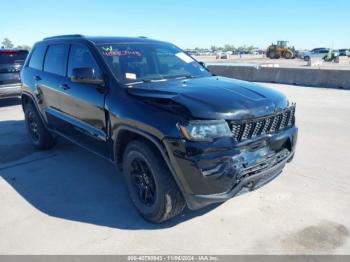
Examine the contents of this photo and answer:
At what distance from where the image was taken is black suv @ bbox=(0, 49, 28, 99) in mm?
9852

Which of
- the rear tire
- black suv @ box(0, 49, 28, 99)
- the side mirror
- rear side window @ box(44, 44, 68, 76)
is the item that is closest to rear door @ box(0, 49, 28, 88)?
A: black suv @ box(0, 49, 28, 99)

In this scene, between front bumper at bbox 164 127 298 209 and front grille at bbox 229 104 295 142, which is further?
front grille at bbox 229 104 295 142

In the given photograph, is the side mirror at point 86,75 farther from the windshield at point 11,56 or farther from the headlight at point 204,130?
the windshield at point 11,56

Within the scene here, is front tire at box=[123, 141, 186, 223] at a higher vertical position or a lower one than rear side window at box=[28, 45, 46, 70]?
lower

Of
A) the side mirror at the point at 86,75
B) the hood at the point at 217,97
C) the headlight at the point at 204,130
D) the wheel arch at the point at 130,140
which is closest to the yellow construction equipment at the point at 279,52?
the hood at the point at 217,97

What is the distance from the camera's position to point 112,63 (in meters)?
3.98

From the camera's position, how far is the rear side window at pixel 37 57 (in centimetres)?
563

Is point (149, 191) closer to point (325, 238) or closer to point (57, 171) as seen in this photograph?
point (325, 238)

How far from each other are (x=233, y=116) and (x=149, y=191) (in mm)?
1227

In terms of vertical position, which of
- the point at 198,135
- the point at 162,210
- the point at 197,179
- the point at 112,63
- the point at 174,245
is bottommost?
the point at 174,245

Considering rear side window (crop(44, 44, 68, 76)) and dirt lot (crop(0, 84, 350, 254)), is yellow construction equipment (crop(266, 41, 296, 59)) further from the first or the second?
rear side window (crop(44, 44, 68, 76))

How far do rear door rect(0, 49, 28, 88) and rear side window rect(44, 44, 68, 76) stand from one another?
17.3 feet

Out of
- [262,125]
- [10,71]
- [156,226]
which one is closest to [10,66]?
[10,71]

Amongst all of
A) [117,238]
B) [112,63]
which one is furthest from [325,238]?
[112,63]
